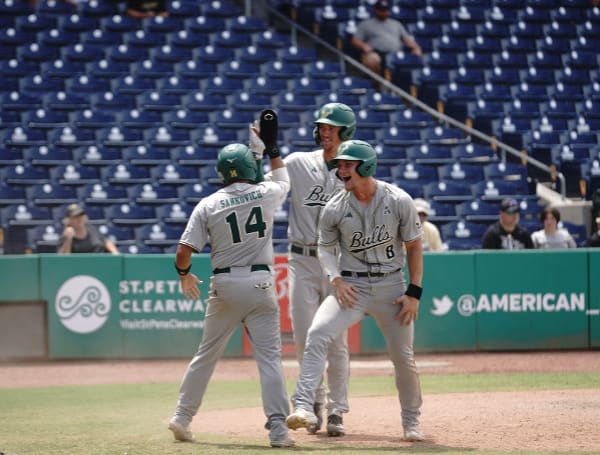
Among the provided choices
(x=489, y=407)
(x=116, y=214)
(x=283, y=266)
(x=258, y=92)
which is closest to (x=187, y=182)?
(x=116, y=214)

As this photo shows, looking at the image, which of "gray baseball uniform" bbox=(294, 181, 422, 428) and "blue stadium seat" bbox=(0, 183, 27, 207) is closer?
"gray baseball uniform" bbox=(294, 181, 422, 428)

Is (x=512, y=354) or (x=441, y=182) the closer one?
(x=512, y=354)

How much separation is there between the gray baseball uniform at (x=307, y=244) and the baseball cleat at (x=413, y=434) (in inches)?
25.2

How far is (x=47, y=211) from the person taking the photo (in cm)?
1531

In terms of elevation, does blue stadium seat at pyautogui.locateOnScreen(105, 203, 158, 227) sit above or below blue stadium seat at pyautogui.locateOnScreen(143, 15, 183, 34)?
below

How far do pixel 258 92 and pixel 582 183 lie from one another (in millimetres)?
5505

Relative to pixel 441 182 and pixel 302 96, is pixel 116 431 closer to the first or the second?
pixel 441 182

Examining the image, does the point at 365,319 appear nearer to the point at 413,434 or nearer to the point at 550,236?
the point at 550,236

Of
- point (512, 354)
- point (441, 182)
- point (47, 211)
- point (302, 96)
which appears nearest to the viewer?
point (512, 354)

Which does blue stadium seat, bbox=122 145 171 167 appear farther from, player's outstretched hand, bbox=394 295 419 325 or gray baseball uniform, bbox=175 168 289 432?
player's outstretched hand, bbox=394 295 419 325

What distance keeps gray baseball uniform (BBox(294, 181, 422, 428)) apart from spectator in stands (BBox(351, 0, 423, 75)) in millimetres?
12826

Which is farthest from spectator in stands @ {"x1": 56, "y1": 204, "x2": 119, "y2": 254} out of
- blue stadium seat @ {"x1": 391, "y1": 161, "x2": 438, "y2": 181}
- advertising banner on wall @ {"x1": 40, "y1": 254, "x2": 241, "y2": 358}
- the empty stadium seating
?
blue stadium seat @ {"x1": 391, "y1": 161, "x2": 438, "y2": 181}

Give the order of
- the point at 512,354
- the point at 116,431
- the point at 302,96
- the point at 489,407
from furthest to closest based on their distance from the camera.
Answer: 1. the point at 302,96
2. the point at 512,354
3. the point at 489,407
4. the point at 116,431

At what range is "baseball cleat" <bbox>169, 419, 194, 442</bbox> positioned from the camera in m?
6.87
